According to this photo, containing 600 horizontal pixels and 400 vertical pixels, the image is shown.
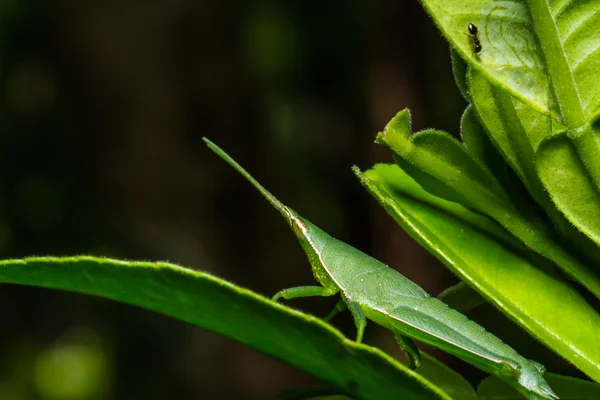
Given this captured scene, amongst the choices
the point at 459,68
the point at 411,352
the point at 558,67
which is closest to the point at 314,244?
the point at 411,352

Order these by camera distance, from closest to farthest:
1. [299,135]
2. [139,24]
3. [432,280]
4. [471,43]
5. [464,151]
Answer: [471,43] → [464,151] → [139,24] → [432,280] → [299,135]

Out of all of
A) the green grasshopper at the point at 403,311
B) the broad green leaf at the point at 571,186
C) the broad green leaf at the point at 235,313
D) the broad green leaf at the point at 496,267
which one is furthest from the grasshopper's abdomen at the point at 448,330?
the broad green leaf at the point at 235,313

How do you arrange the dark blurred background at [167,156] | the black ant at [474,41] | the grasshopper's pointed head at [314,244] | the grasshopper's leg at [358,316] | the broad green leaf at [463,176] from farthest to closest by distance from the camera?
1. the dark blurred background at [167,156]
2. the grasshopper's pointed head at [314,244]
3. the grasshopper's leg at [358,316]
4. the broad green leaf at [463,176]
5. the black ant at [474,41]

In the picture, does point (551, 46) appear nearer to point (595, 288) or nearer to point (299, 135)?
point (595, 288)

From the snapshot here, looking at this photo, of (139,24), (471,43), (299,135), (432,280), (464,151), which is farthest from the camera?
(299,135)

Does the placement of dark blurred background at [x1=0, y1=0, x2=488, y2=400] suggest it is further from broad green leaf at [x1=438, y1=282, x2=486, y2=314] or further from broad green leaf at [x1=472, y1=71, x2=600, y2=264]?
broad green leaf at [x1=472, y1=71, x2=600, y2=264]

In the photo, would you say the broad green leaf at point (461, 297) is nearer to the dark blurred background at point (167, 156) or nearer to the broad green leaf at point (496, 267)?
the broad green leaf at point (496, 267)

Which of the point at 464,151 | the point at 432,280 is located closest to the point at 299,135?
the point at 432,280
